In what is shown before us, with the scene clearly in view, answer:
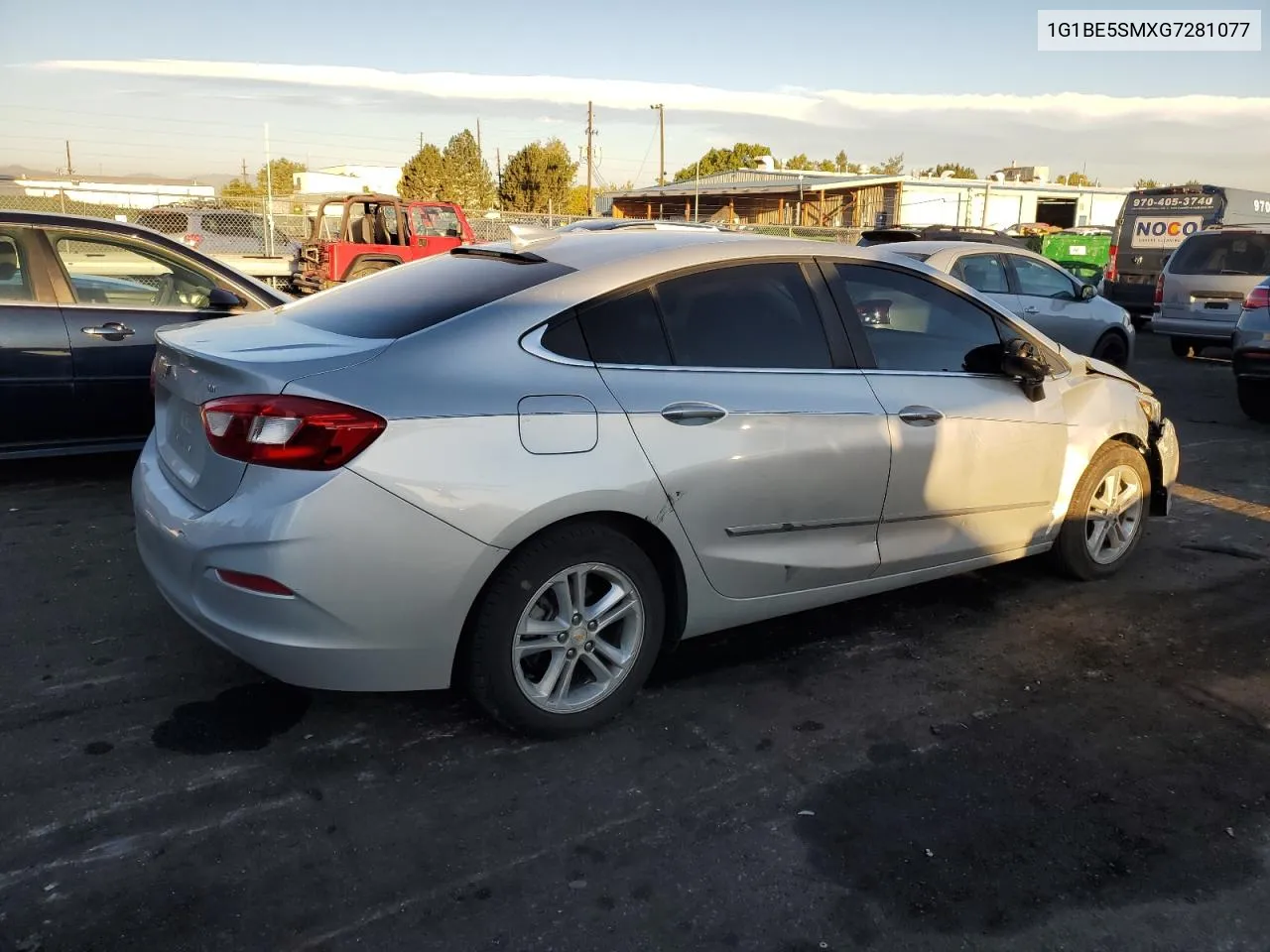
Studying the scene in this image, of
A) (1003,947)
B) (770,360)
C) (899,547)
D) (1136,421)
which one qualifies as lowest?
(1003,947)

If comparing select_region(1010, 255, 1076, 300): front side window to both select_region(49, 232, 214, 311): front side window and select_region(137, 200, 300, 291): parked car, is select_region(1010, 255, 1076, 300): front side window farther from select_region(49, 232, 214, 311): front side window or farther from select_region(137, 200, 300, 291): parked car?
select_region(137, 200, 300, 291): parked car

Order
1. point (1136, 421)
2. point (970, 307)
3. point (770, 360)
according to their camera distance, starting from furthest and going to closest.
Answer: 1. point (1136, 421)
2. point (970, 307)
3. point (770, 360)

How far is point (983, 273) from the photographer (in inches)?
375

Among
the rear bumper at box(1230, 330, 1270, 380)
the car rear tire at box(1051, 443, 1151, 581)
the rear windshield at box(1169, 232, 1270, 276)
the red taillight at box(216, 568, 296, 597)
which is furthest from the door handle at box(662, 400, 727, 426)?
the rear windshield at box(1169, 232, 1270, 276)

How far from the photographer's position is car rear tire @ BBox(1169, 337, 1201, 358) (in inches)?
549

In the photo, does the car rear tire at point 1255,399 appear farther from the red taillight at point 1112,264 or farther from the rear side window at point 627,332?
the red taillight at point 1112,264

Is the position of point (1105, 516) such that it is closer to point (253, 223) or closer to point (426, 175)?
point (253, 223)

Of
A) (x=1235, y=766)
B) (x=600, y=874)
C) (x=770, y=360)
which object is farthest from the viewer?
(x=770, y=360)

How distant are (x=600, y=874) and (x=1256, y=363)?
26.8ft

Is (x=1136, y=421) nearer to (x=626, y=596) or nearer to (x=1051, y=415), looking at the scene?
(x=1051, y=415)

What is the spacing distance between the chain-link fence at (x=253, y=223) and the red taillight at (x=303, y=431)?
48.8 ft

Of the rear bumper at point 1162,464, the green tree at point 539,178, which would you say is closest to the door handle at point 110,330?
the rear bumper at point 1162,464

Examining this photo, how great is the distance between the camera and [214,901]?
2.48 metres

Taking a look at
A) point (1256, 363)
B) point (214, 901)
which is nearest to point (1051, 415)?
point (214, 901)
